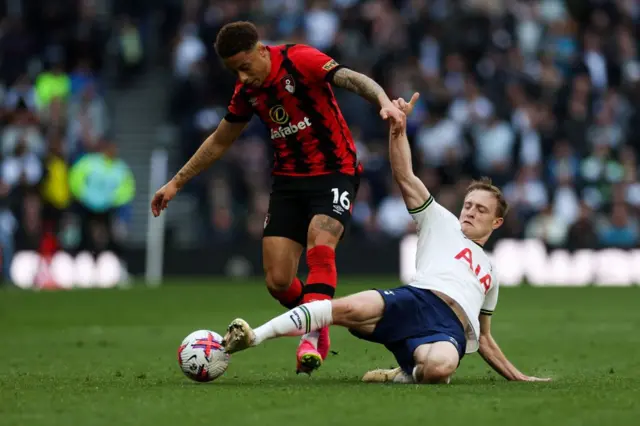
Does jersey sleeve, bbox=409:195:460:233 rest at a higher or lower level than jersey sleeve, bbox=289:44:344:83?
lower

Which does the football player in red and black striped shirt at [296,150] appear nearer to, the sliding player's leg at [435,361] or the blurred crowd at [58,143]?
the sliding player's leg at [435,361]

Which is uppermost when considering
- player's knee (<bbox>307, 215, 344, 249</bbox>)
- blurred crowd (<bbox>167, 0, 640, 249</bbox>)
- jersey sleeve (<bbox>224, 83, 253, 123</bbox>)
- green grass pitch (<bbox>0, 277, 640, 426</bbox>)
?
blurred crowd (<bbox>167, 0, 640, 249</bbox>)

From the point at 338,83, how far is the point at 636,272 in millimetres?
14208

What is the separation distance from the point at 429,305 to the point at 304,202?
164 cm

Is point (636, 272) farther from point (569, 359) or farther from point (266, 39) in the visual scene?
point (569, 359)

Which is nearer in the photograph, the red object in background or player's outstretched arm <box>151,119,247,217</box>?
player's outstretched arm <box>151,119,247,217</box>

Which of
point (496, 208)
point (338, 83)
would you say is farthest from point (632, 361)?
point (338, 83)

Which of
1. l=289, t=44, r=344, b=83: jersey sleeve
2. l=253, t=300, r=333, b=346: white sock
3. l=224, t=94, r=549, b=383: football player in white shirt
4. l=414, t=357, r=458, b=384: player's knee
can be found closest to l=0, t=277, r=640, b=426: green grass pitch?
l=414, t=357, r=458, b=384: player's knee

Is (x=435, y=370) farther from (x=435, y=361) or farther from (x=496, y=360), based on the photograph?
(x=496, y=360)

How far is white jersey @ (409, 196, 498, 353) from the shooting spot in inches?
343

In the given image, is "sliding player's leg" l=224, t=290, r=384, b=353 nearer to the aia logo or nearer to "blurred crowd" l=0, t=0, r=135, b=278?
the aia logo

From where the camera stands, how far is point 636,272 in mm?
22484

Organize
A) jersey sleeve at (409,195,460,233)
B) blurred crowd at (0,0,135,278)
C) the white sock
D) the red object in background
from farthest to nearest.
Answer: blurred crowd at (0,0,135,278) → the red object in background → jersey sleeve at (409,195,460,233) → the white sock

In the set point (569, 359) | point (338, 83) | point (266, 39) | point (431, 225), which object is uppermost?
point (266, 39)
